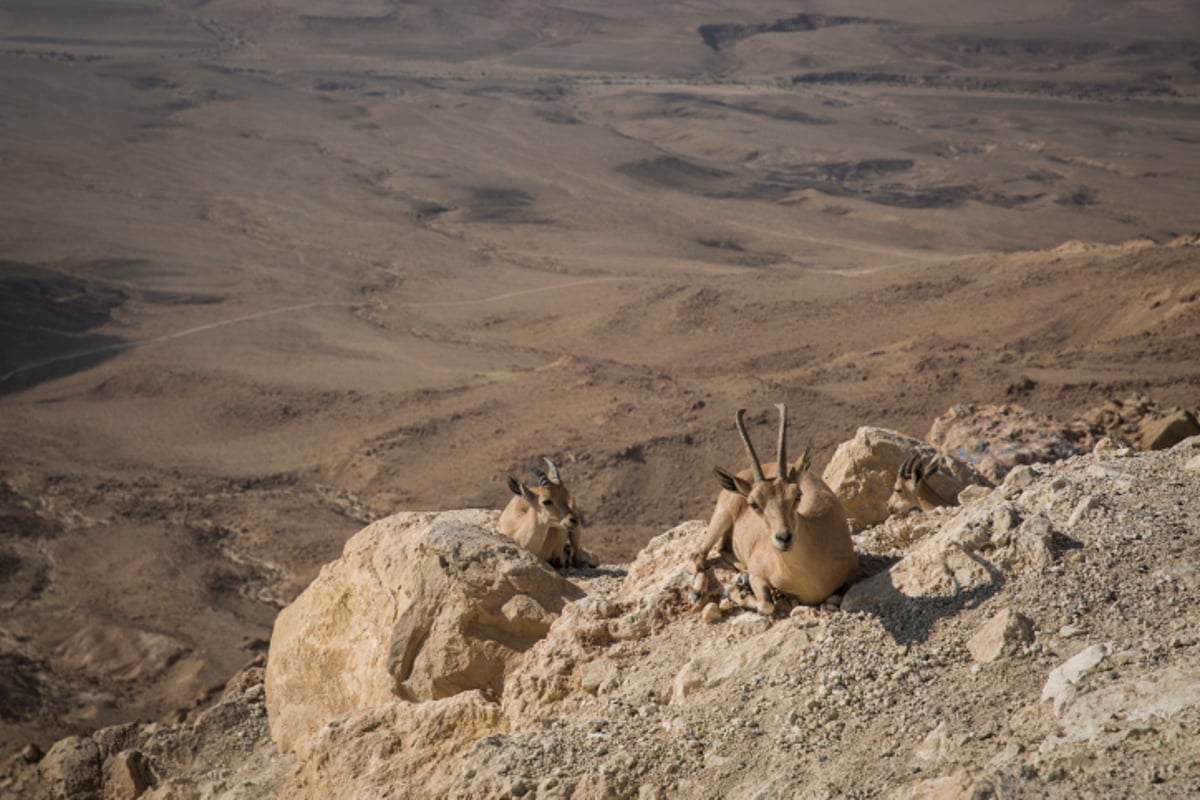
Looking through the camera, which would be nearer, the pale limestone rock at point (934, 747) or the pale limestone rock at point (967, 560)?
the pale limestone rock at point (934, 747)

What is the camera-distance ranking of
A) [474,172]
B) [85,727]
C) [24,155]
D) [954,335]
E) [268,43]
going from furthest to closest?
[268,43]
[474,172]
[24,155]
[954,335]
[85,727]

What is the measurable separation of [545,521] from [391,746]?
15.1 ft

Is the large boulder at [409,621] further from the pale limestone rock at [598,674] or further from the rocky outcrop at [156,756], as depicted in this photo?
the pale limestone rock at [598,674]

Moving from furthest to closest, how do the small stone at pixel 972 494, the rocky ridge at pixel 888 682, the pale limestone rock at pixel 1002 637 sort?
the small stone at pixel 972 494 < the pale limestone rock at pixel 1002 637 < the rocky ridge at pixel 888 682

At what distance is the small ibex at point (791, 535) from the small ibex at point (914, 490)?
2.84 meters

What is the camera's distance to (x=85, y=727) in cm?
1753

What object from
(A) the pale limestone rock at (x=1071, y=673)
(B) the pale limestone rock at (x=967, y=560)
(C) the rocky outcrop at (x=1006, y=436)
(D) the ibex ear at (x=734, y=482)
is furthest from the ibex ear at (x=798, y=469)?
(C) the rocky outcrop at (x=1006, y=436)

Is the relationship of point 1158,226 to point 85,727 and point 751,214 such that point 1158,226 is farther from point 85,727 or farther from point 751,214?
point 85,727

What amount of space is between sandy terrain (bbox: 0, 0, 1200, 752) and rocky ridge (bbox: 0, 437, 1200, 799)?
12.0 m

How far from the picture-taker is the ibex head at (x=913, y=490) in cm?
1063

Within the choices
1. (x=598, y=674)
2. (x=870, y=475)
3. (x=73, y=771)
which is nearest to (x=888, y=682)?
(x=598, y=674)

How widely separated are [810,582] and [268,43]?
105619mm

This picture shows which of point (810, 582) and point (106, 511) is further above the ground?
point (810, 582)

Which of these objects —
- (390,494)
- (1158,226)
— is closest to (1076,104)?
(1158,226)
